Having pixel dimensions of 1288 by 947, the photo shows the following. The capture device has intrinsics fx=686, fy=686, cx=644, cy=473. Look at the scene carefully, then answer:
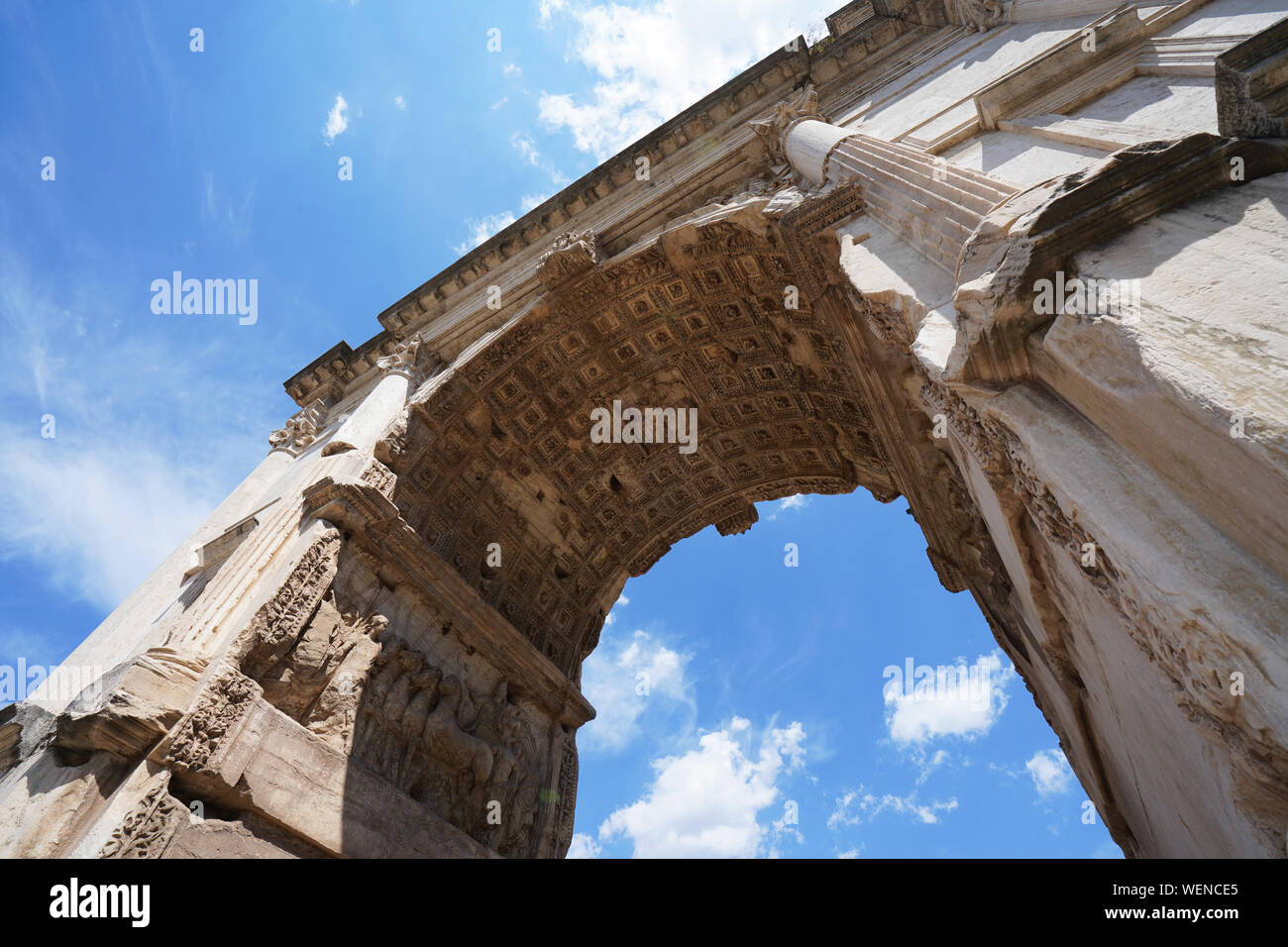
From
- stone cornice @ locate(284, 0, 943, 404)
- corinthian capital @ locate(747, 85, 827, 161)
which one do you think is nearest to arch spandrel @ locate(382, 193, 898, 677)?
corinthian capital @ locate(747, 85, 827, 161)

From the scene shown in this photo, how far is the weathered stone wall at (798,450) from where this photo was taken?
2.29 meters

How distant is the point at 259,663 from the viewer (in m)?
5.56

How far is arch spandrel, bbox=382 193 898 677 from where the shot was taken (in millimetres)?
8438


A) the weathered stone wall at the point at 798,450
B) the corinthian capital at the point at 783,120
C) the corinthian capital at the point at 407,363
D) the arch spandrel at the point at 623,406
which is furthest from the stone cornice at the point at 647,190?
the arch spandrel at the point at 623,406

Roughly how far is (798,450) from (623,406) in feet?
8.84

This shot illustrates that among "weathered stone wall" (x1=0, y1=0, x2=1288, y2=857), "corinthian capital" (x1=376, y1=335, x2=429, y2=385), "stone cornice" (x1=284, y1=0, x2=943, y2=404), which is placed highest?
"stone cornice" (x1=284, y1=0, x2=943, y2=404)

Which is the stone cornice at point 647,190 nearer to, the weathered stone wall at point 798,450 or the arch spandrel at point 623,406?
the weathered stone wall at point 798,450

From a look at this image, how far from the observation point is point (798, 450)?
33.8 ft

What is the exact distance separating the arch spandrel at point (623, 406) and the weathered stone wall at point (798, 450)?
0.05 metres

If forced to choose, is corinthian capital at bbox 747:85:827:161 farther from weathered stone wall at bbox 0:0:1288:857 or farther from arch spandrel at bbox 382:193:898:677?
arch spandrel at bbox 382:193:898:677

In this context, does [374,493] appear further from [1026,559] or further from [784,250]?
[1026,559]

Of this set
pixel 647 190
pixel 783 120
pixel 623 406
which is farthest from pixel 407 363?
pixel 783 120

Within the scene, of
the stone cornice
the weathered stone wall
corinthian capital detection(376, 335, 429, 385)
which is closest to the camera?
the weathered stone wall

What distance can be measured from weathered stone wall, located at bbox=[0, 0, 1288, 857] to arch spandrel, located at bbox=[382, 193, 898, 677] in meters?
0.05
